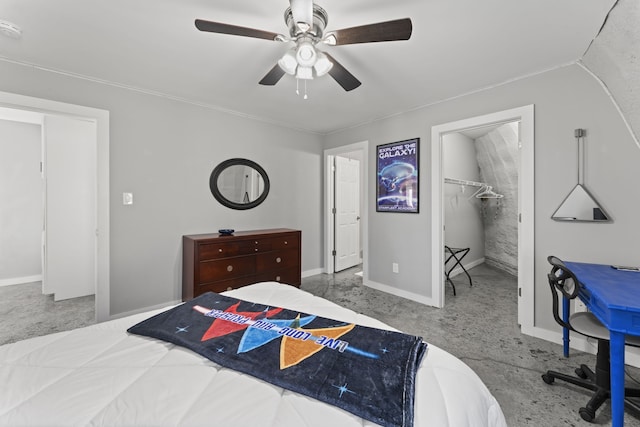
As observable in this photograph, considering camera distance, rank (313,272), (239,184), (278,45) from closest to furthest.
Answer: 1. (278,45)
2. (239,184)
3. (313,272)

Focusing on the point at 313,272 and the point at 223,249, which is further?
the point at 313,272

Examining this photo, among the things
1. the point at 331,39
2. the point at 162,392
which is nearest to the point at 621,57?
the point at 331,39

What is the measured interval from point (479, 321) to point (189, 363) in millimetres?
2962

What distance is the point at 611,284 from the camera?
5.42ft

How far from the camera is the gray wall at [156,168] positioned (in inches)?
106

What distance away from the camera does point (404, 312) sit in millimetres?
3119

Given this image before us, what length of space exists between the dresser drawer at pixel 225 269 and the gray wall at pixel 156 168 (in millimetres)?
528

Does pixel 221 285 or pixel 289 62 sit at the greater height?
pixel 289 62

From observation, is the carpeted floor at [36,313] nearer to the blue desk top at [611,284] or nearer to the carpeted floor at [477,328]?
the carpeted floor at [477,328]

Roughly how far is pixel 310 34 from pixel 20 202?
5.22m

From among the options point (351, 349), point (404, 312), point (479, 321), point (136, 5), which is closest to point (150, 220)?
point (136, 5)

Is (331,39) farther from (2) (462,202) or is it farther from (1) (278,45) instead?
(2) (462,202)

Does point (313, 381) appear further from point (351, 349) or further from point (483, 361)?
point (483, 361)

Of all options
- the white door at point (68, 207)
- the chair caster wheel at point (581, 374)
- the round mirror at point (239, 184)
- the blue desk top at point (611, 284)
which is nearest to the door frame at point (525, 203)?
the blue desk top at point (611, 284)
